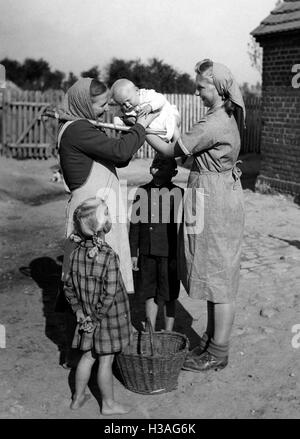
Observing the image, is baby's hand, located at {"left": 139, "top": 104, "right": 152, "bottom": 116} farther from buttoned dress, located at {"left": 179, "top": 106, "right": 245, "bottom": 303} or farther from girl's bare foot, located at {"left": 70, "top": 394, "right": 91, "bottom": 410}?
girl's bare foot, located at {"left": 70, "top": 394, "right": 91, "bottom": 410}

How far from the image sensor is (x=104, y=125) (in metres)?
3.99

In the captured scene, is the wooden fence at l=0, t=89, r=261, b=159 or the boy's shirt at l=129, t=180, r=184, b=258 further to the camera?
the wooden fence at l=0, t=89, r=261, b=159

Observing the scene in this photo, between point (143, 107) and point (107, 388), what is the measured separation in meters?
1.88

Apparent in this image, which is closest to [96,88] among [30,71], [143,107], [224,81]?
[143,107]

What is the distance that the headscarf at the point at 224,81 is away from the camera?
13.1ft

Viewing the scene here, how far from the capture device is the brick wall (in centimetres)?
1048

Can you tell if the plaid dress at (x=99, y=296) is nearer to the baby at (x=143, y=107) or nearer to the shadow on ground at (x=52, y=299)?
the shadow on ground at (x=52, y=299)

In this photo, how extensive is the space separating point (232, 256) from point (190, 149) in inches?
32.7

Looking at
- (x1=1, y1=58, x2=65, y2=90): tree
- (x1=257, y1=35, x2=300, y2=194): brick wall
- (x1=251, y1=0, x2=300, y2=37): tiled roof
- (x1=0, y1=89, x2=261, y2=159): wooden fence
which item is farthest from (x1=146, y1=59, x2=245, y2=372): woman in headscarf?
(x1=1, y1=58, x2=65, y2=90): tree

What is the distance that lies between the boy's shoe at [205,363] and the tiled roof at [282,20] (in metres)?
7.23

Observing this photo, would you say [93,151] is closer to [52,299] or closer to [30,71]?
[52,299]

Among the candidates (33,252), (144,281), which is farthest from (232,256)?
(33,252)

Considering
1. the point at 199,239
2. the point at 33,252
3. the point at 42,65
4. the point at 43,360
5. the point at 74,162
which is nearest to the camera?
the point at 74,162
